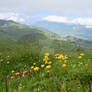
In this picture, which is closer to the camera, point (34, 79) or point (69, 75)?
point (69, 75)

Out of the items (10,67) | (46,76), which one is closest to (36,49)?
(10,67)

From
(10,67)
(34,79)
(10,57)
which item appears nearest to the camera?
(34,79)

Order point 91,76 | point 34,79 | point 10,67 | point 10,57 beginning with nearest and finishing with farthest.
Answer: point 91,76 → point 34,79 → point 10,67 → point 10,57

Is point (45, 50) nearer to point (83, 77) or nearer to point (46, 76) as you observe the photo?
point (46, 76)

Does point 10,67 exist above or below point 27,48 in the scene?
below

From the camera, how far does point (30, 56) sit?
24.1 ft

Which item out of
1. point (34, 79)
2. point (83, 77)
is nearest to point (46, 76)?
point (34, 79)

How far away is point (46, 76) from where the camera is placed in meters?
4.20

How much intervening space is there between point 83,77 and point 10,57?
486 centimetres

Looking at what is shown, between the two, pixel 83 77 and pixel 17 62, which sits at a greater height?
pixel 83 77

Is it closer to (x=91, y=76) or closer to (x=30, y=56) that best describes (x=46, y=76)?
(x=91, y=76)

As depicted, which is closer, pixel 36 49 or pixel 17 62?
pixel 17 62

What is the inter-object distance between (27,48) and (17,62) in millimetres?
1026

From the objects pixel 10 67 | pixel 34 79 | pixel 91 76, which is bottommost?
pixel 10 67
